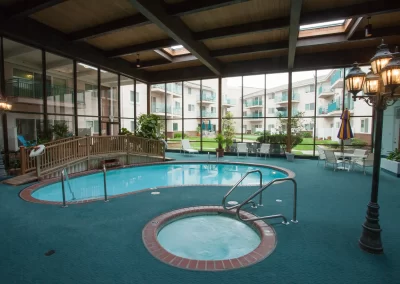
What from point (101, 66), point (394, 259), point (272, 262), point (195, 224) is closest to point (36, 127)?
point (101, 66)

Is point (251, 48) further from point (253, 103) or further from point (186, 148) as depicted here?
point (253, 103)

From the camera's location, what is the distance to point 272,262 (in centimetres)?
256

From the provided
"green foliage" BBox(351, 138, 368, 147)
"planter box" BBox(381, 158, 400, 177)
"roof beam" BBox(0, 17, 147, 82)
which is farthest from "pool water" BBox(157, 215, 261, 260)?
"green foliage" BBox(351, 138, 368, 147)

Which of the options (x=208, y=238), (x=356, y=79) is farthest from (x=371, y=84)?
(x=208, y=238)

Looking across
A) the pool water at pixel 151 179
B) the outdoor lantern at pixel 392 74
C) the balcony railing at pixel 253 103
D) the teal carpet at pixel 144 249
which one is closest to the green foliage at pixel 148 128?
the pool water at pixel 151 179

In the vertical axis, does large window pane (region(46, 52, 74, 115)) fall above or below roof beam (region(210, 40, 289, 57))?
below

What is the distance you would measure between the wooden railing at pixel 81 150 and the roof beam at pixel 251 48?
4.95 meters

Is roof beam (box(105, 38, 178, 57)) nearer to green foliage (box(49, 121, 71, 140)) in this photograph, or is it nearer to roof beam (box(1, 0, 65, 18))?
roof beam (box(1, 0, 65, 18))

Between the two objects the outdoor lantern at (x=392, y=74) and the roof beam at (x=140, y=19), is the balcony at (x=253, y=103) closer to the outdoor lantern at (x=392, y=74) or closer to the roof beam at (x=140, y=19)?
the roof beam at (x=140, y=19)

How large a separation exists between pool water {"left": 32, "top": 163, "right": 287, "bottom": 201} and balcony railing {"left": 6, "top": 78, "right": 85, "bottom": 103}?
3.52 meters

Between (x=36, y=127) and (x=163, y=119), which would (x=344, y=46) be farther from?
(x=36, y=127)

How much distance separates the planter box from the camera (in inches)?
277

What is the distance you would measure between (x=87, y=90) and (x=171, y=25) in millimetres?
5798

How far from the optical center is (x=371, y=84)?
125 inches
